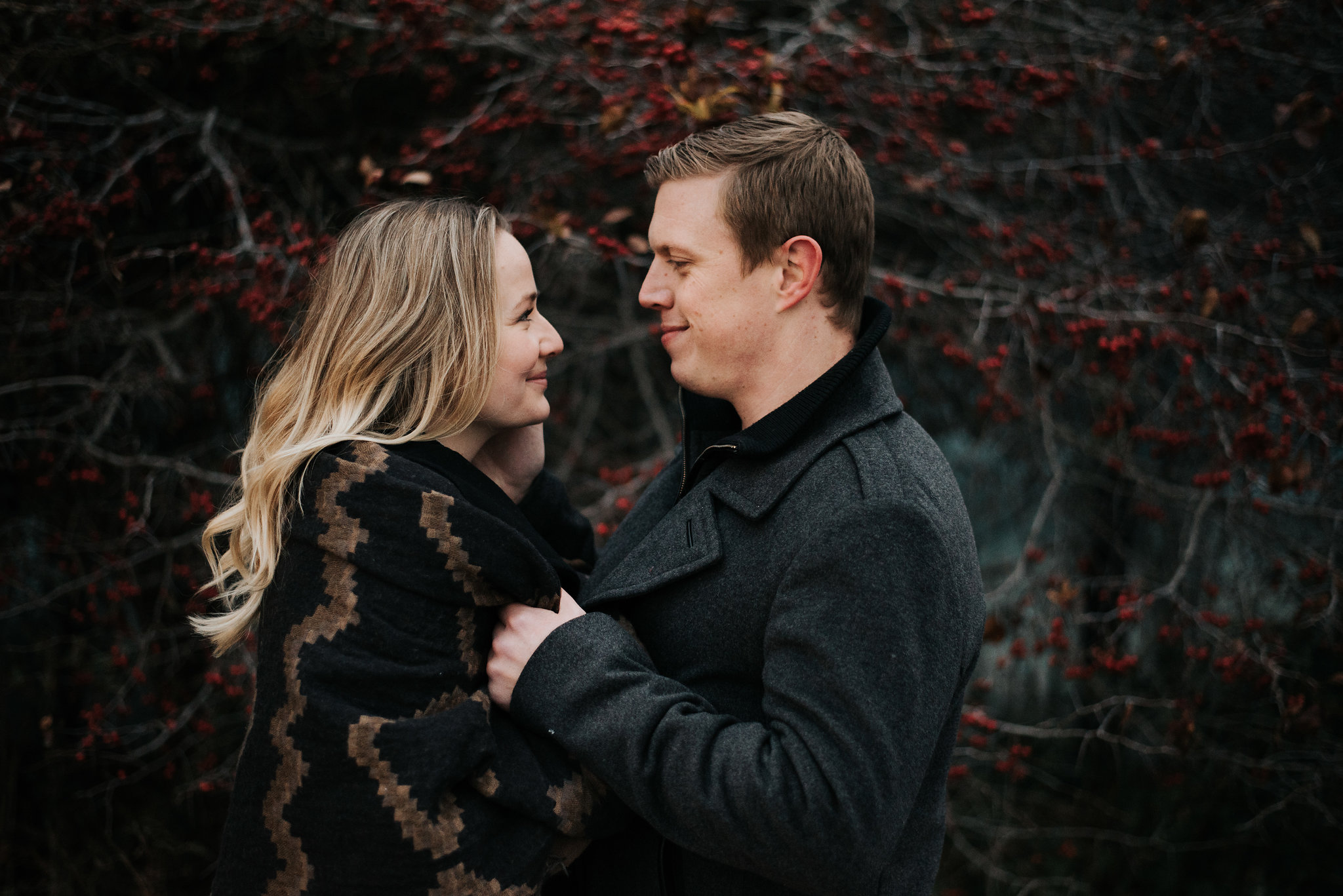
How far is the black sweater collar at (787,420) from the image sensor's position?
5.64 feet

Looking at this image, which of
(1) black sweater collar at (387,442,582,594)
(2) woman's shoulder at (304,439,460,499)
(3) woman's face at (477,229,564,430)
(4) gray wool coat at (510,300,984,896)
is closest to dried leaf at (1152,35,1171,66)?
(4) gray wool coat at (510,300,984,896)

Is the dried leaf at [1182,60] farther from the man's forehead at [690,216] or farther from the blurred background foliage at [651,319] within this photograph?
the man's forehead at [690,216]

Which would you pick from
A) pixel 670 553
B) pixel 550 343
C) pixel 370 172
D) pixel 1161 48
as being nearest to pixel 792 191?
pixel 550 343

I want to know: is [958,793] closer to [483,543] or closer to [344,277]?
[483,543]

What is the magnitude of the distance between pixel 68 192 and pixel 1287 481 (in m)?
3.76

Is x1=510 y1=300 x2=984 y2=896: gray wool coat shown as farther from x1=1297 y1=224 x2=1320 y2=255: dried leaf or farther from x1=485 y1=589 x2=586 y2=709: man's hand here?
x1=1297 y1=224 x2=1320 y2=255: dried leaf

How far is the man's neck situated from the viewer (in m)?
→ 1.79

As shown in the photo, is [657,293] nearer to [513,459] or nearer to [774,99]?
[513,459]

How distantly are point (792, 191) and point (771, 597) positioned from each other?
0.75 meters

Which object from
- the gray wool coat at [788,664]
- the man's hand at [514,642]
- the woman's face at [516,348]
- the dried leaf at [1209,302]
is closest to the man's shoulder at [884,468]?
the gray wool coat at [788,664]

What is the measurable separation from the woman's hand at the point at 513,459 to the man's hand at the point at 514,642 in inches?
23.6

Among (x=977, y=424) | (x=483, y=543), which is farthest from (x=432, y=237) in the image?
(x=977, y=424)

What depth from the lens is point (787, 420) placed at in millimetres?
1732

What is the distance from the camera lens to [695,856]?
1.68 metres
